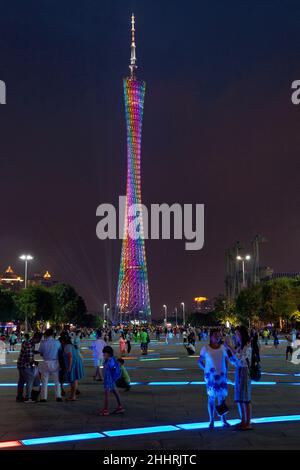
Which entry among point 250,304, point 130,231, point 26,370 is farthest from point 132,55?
point 26,370

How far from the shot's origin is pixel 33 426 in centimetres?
1282

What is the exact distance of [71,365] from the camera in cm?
1712

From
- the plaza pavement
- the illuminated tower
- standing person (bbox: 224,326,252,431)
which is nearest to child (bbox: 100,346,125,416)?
the plaza pavement

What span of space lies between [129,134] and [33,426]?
389ft

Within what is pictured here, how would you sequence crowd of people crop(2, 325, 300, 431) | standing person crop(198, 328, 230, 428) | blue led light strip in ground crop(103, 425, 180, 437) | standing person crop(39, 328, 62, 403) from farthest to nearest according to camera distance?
standing person crop(39, 328, 62, 403)
standing person crop(198, 328, 230, 428)
crowd of people crop(2, 325, 300, 431)
blue led light strip in ground crop(103, 425, 180, 437)

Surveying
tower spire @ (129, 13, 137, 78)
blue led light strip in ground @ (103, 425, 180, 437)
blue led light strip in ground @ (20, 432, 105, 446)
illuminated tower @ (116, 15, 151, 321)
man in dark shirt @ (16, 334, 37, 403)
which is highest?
tower spire @ (129, 13, 137, 78)

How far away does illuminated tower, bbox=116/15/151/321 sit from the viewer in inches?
5113

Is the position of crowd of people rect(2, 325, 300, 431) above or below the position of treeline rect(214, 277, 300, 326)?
below

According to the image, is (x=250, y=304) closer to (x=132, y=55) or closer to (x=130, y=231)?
(x=130, y=231)

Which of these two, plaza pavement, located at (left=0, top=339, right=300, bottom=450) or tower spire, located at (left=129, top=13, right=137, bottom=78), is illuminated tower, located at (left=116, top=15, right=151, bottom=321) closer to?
tower spire, located at (left=129, top=13, right=137, bottom=78)

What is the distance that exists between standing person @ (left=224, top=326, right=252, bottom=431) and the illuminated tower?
389ft

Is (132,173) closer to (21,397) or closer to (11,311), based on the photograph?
(11,311)
